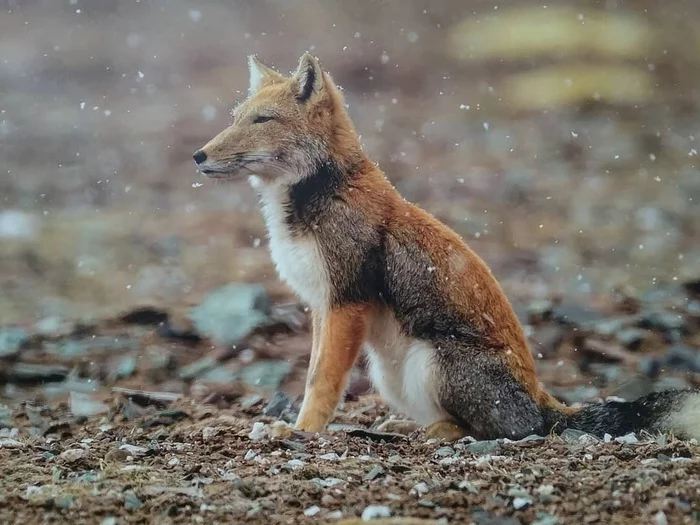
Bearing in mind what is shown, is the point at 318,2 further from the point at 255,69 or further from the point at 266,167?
the point at 266,167

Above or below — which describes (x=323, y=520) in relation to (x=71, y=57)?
below

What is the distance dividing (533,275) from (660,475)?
3727 mm

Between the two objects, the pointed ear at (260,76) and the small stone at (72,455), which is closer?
the small stone at (72,455)

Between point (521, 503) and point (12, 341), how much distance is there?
4327 millimetres

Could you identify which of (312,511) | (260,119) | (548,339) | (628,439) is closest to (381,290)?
(260,119)

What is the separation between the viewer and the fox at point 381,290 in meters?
3.95

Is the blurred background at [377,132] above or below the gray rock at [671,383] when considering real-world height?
above

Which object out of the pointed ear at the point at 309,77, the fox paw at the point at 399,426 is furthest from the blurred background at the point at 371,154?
the pointed ear at the point at 309,77

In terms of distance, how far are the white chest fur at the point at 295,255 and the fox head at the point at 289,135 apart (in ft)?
0.36

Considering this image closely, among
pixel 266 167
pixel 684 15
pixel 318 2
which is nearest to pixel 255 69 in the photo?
pixel 266 167

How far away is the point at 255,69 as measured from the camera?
4.58m

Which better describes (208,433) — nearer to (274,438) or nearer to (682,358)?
(274,438)

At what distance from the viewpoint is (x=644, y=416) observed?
3869mm

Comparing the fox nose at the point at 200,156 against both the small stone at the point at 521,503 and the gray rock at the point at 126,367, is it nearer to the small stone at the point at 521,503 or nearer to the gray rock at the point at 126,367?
the gray rock at the point at 126,367
